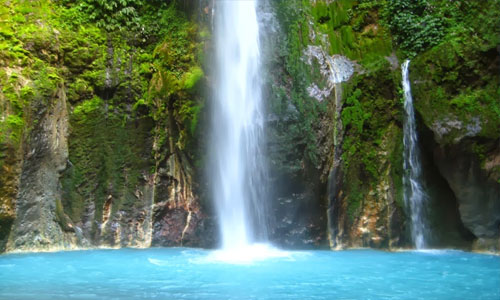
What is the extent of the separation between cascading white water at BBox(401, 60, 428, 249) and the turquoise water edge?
35.9 inches

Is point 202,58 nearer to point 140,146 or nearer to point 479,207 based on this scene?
point 140,146

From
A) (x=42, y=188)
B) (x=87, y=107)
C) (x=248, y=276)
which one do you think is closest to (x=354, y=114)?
(x=248, y=276)

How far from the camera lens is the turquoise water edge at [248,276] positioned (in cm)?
492

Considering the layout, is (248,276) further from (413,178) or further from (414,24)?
(414,24)

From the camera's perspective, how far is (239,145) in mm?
9250

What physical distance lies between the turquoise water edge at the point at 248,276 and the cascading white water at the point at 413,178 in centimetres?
91

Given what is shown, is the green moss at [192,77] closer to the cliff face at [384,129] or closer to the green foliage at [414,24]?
the cliff face at [384,129]

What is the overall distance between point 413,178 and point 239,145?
12.5 feet

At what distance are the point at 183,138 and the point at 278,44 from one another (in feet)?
9.61

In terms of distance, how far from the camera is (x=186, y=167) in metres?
9.34

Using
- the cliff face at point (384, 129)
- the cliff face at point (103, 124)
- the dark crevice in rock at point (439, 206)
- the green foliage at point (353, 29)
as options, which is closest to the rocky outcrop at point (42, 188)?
the cliff face at point (103, 124)

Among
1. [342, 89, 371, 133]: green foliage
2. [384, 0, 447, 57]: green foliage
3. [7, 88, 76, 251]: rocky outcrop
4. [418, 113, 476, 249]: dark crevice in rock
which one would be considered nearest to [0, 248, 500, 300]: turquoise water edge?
[7, 88, 76, 251]: rocky outcrop

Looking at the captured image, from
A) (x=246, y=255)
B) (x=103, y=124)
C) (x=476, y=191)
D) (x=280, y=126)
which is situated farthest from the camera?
(x=103, y=124)

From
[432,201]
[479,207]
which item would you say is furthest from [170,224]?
[479,207]
